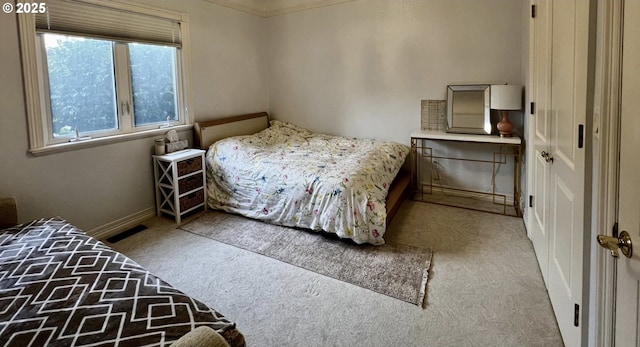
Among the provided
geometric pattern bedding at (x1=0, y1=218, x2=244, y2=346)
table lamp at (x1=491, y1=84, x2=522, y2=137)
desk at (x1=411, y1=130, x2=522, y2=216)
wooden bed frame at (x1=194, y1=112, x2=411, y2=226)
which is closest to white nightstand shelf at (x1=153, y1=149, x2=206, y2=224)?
wooden bed frame at (x1=194, y1=112, x2=411, y2=226)

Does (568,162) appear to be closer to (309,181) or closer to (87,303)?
(309,181)

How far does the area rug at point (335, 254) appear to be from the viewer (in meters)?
2.35

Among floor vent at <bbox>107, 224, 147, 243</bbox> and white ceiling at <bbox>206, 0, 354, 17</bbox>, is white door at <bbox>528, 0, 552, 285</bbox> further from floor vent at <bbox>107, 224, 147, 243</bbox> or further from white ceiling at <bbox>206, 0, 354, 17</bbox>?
floor vent at <bbox>107, 224, 147, 243</bbox>

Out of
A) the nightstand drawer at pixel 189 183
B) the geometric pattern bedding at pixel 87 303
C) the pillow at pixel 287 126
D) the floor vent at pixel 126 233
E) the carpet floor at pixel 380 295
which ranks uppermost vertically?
the pillow at pixel 287 126

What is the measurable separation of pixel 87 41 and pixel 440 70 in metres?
3.53

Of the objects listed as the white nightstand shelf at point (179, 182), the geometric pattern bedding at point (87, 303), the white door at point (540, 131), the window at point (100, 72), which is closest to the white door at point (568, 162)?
the white door at point (540, 131)

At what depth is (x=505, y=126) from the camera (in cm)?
351

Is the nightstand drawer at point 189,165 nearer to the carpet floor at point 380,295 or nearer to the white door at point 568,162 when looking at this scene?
the carpet floor at point 380,295

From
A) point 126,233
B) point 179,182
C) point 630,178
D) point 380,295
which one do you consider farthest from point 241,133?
point 630,178

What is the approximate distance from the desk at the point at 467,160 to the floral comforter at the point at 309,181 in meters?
0.26

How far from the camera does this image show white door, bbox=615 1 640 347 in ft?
2.84

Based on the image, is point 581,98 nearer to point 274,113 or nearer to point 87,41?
point 87,41

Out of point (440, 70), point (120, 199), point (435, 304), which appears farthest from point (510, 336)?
point (120, 199)

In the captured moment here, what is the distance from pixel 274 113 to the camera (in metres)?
5.22
